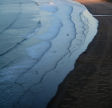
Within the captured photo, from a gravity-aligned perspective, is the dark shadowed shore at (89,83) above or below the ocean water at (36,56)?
above

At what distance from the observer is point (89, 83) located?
8.34 metres

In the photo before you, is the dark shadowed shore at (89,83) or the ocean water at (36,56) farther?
the ocean water at (36,56)

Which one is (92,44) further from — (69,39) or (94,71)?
(94,71)

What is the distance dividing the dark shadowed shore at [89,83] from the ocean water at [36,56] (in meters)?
0.29

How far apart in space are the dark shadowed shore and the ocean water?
0.29m

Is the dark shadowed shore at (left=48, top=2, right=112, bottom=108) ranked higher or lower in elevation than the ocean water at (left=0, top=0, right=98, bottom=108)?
higher

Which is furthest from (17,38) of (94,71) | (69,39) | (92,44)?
(94,71)

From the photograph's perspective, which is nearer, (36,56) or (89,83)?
(89,83)

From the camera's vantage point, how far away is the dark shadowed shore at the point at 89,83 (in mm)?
7133

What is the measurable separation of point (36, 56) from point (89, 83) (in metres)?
4.20

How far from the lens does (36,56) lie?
1212cm

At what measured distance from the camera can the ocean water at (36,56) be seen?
26.2 ft

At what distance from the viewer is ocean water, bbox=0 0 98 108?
7977 mm

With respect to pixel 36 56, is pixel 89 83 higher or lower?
higher
